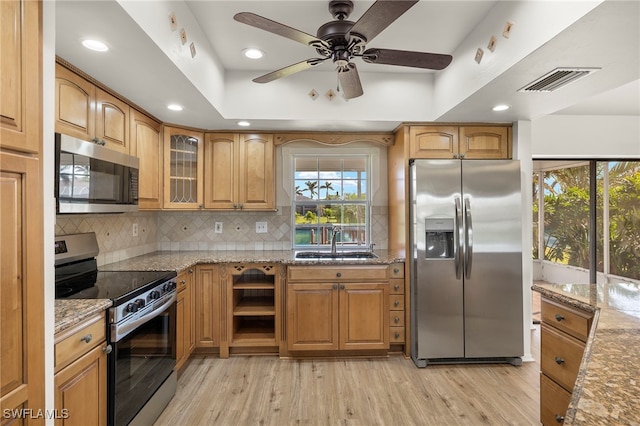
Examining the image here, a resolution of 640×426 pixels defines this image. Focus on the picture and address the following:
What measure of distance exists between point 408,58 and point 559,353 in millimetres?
1805

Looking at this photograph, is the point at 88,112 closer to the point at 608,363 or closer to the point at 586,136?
the point at 608,363

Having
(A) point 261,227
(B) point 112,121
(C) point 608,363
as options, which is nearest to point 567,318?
(C) point 608,363

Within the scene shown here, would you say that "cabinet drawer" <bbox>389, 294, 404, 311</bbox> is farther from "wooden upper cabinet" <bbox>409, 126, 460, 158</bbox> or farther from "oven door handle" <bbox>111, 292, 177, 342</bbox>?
"oven door handle" <bbox>111, 292, 177, 342</bbox>

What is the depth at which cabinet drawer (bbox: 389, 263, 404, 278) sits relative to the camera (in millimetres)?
3062

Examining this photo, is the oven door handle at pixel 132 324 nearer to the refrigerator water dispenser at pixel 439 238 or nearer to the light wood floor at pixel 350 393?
the light wood floor at pixel 350 393

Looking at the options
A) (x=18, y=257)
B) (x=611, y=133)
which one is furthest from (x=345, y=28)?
(x=611, y=133)

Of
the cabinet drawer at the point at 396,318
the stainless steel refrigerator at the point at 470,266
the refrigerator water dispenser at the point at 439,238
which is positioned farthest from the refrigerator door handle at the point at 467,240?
the cabinet drawer at the point at 396,318

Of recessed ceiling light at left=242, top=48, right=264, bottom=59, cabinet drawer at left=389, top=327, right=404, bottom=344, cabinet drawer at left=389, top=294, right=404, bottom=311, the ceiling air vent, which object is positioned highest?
recessed ceiling light at left=242, top=48, right=264, bottom=59

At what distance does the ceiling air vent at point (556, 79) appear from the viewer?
1950 mm

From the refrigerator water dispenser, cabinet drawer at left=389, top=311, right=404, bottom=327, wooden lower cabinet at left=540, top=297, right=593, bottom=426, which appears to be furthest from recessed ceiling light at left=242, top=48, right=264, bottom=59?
wooden lower cabinet at left=540, top=297, right=593, bottom=426

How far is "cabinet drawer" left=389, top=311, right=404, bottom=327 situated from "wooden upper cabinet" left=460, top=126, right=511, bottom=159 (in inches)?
62.8

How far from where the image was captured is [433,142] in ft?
10.2

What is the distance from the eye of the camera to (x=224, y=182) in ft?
10.9

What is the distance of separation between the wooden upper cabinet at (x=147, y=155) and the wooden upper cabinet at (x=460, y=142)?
91.9 inches
